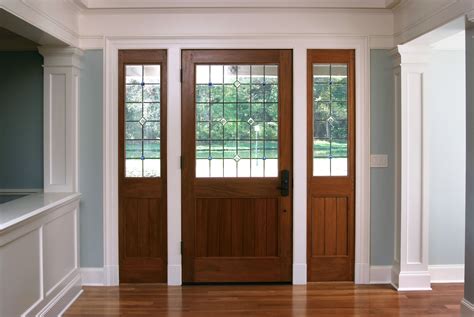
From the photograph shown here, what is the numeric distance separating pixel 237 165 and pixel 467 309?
2172 mm

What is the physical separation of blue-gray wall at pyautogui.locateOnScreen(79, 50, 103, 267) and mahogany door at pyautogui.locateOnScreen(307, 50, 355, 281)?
6.21 ft

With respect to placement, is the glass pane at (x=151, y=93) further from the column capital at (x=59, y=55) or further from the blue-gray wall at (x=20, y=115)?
the blue-gray wall at (x=20, y=115)

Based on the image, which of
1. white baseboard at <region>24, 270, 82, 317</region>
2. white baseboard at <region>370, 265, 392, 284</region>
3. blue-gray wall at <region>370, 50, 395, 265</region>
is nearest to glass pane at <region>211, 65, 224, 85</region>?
blue-gray wall at <region>370, 50, 395, 265</region>

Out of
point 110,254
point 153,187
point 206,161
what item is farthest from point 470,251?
point 110,254

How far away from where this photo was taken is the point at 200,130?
4.44 m

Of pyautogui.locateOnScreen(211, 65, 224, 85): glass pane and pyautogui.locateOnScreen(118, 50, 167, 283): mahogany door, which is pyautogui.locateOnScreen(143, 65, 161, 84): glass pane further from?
pyautogui.locateOnScreen(211, 65, 224, 85): glass pane

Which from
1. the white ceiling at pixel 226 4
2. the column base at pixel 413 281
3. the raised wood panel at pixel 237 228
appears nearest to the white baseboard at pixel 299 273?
the raised wood panel at pixel 237 228

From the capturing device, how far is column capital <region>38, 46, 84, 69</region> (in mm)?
4164

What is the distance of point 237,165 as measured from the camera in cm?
446

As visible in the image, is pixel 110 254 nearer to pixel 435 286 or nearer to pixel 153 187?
pixel 153 187

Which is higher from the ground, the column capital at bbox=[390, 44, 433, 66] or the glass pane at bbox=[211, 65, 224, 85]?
the column capital at bbox=[390, 44, 433, 66]

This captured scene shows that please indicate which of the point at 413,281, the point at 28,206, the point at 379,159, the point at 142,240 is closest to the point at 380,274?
the point at 413,281

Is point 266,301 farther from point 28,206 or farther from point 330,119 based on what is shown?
point 28,206

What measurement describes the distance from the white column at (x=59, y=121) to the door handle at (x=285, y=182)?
184cm
